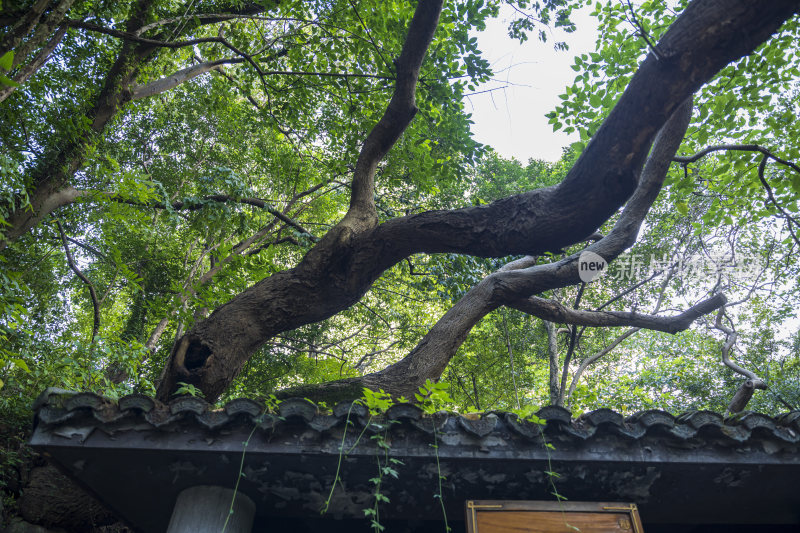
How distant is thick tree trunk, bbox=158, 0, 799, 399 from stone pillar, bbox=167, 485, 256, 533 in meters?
1.04

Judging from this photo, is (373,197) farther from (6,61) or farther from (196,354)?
(6,61)

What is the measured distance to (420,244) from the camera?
4070 mm

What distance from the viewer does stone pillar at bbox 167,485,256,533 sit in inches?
114

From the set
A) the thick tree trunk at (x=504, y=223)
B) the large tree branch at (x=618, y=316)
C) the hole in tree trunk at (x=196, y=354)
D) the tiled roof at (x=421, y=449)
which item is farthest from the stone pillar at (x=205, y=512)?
the large tree branch at (x=618, y=316)

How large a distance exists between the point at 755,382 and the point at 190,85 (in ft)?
37.6

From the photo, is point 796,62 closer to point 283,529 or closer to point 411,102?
point 411,102

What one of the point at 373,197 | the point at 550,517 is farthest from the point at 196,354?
the point at 550,517

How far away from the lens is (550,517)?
2.77m

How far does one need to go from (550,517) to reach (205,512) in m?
2.07

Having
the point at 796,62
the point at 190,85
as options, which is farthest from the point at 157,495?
the point at 190,85

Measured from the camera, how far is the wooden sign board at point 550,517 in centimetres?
275

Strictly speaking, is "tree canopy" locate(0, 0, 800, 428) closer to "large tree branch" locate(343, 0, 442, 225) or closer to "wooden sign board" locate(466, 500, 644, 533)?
"large tree branch" locate(343, 0, 442, 225)

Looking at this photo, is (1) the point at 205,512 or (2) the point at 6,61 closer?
(2) the point at 6,61

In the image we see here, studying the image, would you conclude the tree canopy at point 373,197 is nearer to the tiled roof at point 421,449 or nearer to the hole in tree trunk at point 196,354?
the hole in tree trunk at point 196,354
